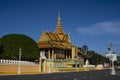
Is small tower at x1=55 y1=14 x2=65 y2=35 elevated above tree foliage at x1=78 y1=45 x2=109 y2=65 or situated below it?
above

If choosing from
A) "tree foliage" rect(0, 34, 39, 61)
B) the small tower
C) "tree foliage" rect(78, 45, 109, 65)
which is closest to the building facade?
the small tower

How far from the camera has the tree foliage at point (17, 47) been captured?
6412 cm

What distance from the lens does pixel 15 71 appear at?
5831 centimetres

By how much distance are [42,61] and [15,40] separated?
33.0 feet

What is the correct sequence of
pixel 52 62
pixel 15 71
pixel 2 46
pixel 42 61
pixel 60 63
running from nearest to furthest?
1. pixel 15 71
2. pixel 2 46
3. pixel 42 61
4. pixel 52 62
5. pixel 60 63

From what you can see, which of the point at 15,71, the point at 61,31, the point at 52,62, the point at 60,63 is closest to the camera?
the point at 15,71

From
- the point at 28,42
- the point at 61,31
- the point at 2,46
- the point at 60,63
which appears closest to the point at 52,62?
the point at 60,63

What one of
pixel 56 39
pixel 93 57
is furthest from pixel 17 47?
pixel 93 57

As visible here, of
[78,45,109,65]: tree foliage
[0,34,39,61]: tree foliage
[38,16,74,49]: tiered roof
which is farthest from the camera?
[78,45,109,65]: tree foliage

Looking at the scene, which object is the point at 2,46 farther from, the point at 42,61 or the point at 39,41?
the point at 39,41

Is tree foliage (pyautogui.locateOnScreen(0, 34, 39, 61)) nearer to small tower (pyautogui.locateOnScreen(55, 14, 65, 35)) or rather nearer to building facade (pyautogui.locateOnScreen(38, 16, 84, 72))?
building facade (pyautogui.locateOnScreen(38, 16, 84, 72))

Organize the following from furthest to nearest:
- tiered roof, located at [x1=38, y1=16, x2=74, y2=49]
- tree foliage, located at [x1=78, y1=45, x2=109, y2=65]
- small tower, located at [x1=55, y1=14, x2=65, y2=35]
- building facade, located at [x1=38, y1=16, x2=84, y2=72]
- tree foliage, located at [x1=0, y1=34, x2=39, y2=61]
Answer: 1. tree foliage, located at [x1=78, y1=45, x2=109, y2=65]
2. small tower, located at [x1=55, y1=14, x2=65, y2=35]
3. tiered roof, located at [x1=38, y1=16, x2=74, y2=49]
4. building facade, located at [x1=38, y1=16, x2=84, y2=72]
5. tree foliage, located at [x1=0, y1=34, x2=39, y2=61]

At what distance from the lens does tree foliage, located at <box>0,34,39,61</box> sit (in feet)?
210

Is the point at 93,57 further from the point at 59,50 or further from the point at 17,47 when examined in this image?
the point at 17,47
